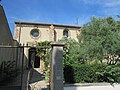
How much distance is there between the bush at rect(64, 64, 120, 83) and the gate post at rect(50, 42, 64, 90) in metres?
2.46

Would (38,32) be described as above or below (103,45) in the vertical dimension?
above

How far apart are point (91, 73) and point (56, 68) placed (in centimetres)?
353

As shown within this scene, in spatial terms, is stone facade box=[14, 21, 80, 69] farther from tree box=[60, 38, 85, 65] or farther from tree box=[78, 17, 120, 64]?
tree box=[78, 17, 120, 64]

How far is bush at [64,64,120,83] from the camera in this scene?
29.8 feet

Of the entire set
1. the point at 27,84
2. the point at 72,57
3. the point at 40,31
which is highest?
the point at 40,31

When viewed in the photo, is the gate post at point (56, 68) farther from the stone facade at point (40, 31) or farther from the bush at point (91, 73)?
the stone facade at point (40, 31)

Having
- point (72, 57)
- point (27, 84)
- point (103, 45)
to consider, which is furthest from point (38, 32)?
point (27, 84)

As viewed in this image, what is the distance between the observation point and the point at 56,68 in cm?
665

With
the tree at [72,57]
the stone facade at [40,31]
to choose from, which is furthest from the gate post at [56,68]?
the stone facade at [40,31]

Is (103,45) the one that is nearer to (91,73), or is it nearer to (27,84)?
(91,73)

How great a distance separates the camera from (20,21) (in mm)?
23000

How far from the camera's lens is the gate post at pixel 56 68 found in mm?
6496

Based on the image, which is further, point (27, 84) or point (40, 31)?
point (40, 31)

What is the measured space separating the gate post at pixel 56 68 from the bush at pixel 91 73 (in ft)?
8.07
